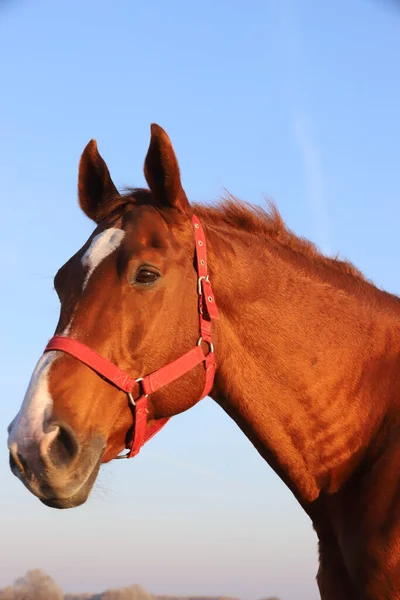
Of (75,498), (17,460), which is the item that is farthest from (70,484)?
(17,460)

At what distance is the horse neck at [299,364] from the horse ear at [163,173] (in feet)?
1.33

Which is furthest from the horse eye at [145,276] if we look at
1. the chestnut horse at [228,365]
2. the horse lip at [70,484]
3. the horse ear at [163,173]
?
the horse lip at [70,484]

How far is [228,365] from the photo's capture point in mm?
5320

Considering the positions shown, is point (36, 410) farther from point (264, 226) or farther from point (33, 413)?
point (264, 226)

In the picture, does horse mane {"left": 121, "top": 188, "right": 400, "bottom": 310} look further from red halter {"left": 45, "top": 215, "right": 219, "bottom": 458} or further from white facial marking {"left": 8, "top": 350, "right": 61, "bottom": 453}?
white facial marking {"left": 8, "top": 350, "right": 61, "bottom": 453}

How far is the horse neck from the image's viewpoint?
5223mm

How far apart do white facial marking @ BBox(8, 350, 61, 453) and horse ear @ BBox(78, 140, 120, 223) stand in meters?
1.79

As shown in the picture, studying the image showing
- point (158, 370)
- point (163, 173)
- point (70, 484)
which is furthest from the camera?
point (163, 173)

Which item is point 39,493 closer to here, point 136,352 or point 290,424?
point 136,352

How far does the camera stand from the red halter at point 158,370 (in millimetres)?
4723

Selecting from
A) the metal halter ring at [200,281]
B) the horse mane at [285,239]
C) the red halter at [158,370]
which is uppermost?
the horse mane at [285,239]

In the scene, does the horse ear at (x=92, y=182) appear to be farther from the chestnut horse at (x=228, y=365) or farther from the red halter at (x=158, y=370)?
the red halter at (x=158, y=370)

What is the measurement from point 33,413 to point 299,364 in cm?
198

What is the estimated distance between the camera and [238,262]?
18.4 ft
